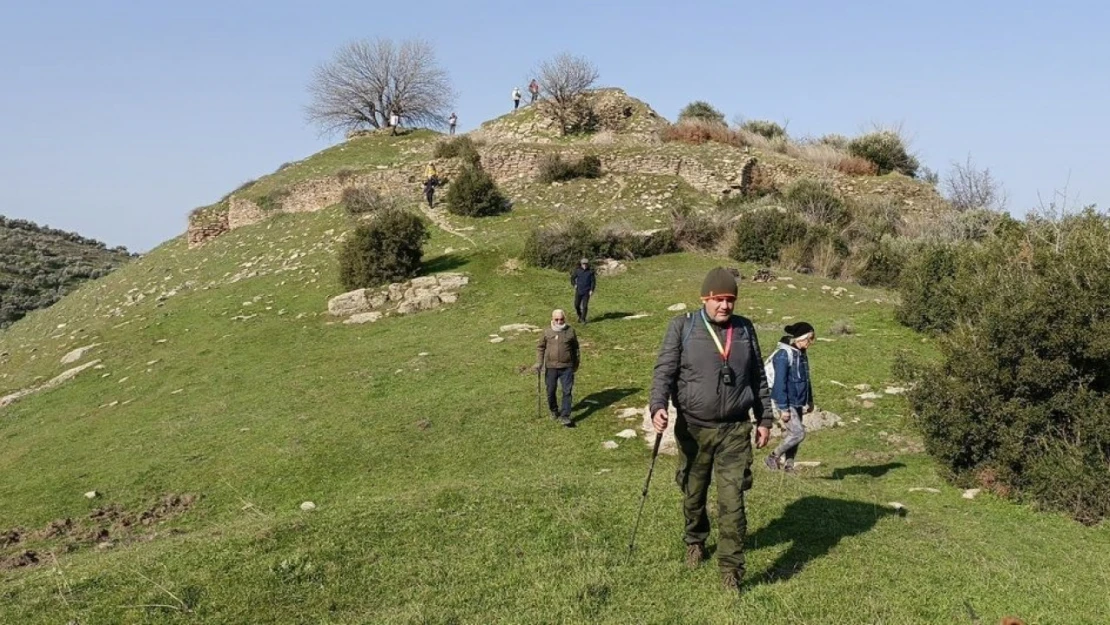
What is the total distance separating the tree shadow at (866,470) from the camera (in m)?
10.3

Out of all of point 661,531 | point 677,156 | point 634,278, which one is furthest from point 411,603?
point 677,156

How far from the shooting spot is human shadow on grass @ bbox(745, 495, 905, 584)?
6.35 metres

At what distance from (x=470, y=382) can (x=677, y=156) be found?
2313 cm

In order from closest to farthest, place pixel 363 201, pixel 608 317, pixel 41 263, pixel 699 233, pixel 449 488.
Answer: pixel 449 488
pixel 608 317
pixel 699 233
pixel 363 201
pixel 41 263

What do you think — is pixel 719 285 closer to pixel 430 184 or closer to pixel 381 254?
pixel 381 254

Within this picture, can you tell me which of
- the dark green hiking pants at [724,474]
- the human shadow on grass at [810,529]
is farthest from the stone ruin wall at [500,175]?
the dark green hiking pants at [724,474]

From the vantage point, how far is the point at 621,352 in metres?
17.6

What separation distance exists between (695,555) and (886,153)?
124 feet

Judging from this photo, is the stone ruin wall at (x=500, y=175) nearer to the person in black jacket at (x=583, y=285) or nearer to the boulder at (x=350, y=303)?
the boulder at (x=350, y=303)

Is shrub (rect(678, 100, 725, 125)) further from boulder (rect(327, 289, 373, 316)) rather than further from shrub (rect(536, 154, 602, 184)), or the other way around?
boulder (rect(327, 289, 373, 316))

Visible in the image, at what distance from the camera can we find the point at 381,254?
81.4 feet

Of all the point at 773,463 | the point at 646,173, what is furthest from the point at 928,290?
the point at 646,173

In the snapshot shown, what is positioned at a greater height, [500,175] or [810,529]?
[500,175]

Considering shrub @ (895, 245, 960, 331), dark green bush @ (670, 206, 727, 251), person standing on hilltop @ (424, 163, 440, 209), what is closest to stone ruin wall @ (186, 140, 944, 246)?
person standing on hilltop @ (424, 163, 440, 209)
